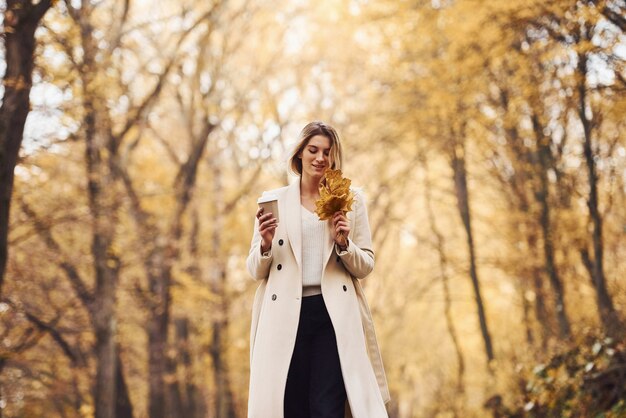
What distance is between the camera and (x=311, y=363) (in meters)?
4.27

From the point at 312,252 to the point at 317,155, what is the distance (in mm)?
531

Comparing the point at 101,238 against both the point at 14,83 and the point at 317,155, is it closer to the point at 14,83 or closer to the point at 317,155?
the point at 14,83

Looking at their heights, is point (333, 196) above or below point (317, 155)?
below

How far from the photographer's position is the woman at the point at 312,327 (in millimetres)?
4184

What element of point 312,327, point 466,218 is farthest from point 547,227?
point 312,327

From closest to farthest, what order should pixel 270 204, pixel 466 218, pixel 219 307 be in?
pixel 270 204 < pixel 466 218 < pixel 219 307

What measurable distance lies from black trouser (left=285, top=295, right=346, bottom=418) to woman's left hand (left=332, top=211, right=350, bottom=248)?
32cm

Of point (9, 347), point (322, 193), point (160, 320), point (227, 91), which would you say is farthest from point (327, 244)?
point (227, 91)

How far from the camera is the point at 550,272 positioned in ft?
41.1

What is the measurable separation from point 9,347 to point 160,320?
18.5 ft

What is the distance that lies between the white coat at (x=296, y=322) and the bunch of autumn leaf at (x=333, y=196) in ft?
0.64

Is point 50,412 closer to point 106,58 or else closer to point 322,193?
point 106,58

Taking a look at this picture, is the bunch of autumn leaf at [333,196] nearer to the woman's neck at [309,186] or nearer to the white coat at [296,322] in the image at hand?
the white coat at [296,322]

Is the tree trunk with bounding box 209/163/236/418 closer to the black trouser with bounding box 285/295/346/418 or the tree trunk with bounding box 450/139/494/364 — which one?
the tree trunk with bounding box 450/139/494/364
